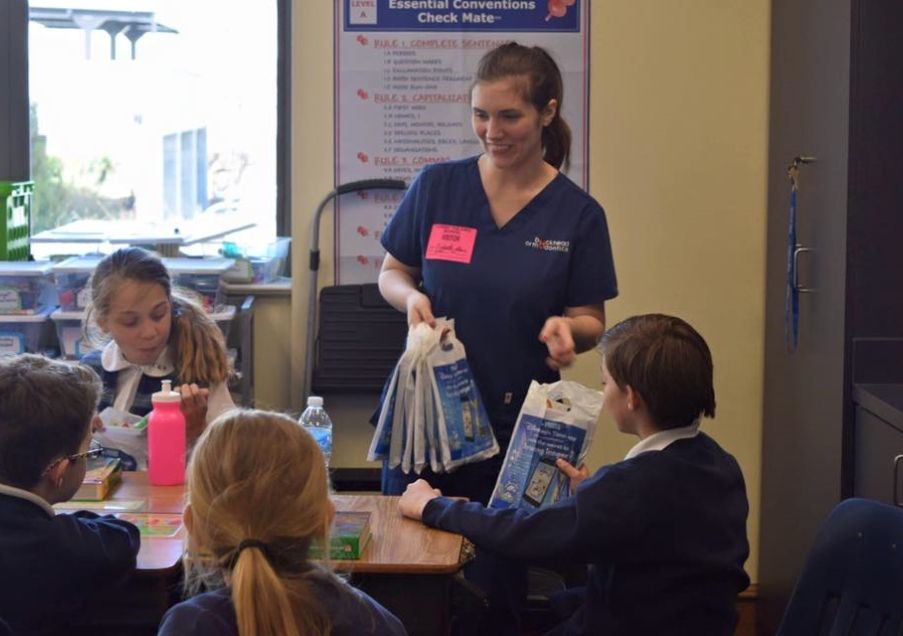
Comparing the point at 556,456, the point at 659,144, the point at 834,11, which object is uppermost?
the point at 834,11

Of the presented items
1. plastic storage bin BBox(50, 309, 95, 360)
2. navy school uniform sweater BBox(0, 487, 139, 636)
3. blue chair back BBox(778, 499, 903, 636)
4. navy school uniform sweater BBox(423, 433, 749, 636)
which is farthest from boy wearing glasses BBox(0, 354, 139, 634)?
plastic storage bin BBox(50, 309, 95, 360)

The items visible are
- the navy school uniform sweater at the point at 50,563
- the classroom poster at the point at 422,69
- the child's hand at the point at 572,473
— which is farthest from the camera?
the classroom poster at the point at 422,69

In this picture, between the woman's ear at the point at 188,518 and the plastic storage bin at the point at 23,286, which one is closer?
the woman's ear at the point at 188,518

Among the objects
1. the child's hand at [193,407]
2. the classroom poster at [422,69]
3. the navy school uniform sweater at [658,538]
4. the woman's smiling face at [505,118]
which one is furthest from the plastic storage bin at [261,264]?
the navy school uniform sweater at [658,538]

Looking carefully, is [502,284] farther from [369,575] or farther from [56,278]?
[56,278]

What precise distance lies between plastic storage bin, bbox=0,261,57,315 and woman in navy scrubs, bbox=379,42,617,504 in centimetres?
145

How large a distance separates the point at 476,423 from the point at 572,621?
55 cm

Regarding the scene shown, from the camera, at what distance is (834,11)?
3.38m

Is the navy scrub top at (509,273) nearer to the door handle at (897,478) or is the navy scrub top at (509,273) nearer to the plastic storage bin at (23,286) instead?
the door handle at (897,478)

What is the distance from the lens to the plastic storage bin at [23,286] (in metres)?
3.88

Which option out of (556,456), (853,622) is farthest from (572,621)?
(853,622)

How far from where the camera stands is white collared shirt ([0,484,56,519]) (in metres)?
2.08

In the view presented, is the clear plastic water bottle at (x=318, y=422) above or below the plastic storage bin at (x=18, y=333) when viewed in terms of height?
below

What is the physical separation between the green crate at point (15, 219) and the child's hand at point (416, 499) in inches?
84.6
